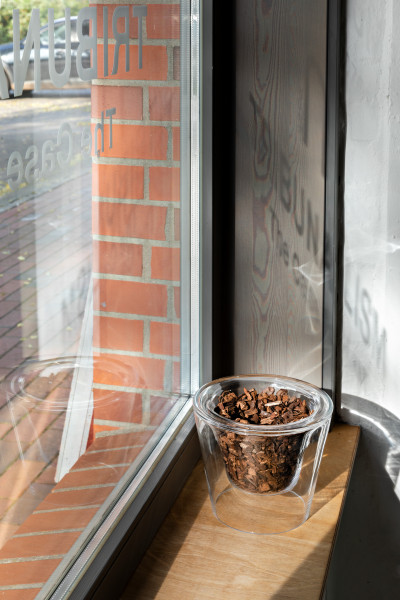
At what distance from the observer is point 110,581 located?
85 centimetres

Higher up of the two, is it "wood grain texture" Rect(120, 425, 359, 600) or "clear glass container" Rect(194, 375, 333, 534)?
"clear glass container" Rect(194, 375, 333, 534)

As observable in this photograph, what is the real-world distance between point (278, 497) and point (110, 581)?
1.14ft

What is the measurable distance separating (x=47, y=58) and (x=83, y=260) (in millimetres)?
231

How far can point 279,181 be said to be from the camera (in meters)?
1.29

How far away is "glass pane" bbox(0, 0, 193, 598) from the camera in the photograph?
2.08 feet

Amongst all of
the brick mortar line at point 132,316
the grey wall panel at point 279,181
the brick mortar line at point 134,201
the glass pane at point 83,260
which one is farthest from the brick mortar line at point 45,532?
the grey wall panel at point 279,181

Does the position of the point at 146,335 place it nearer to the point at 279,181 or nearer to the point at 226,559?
the point at 226,559

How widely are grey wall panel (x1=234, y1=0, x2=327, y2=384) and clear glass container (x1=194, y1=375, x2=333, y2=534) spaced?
24 cm

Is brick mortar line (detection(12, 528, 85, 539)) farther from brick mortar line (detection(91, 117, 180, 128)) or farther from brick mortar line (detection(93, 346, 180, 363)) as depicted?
brick mortar line (detection(91, 117, 180, 128))

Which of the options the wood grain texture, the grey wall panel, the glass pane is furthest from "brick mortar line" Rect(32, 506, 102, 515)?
the grey wall panel

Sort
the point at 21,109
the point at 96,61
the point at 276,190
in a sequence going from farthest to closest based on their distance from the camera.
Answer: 1. the point at 276,190
2. the point at 96,61
3. the point at 21,109

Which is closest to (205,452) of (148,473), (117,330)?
(148,473)

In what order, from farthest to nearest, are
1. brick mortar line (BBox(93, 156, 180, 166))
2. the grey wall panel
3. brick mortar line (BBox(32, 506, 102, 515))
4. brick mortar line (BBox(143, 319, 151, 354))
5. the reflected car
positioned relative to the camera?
1. the grey wall panel
2. brick mortar line (BBox(143, 319, 151, 354))
3. brick mortar line (BBox(93, 156, 180, 166))
4. brick mortar line (BBox(32, 506, 102, 515))
5. the reflected car

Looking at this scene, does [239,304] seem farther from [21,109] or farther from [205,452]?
[21,109]
